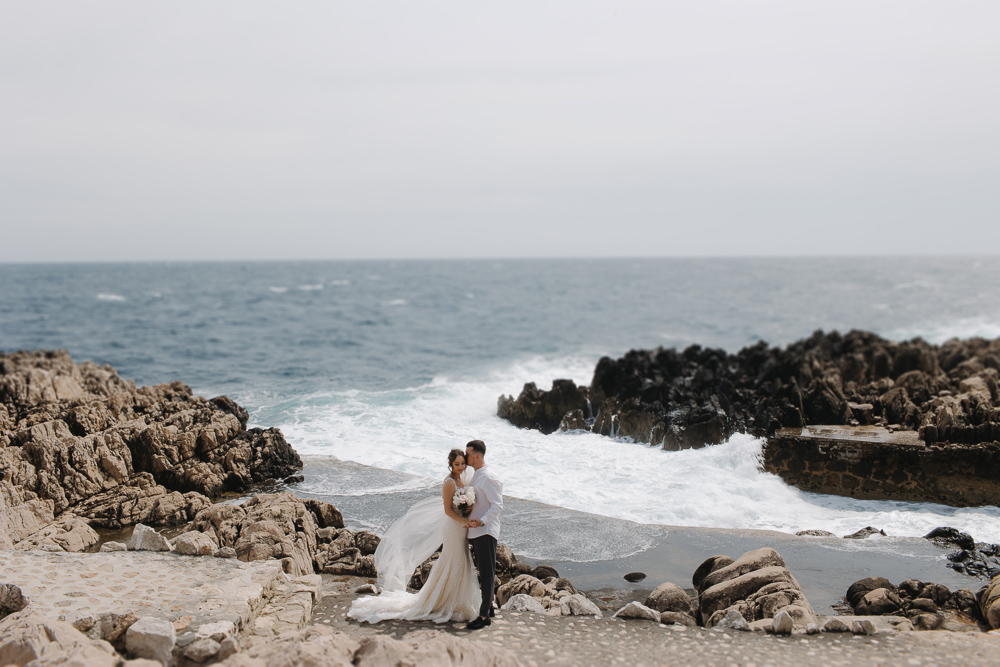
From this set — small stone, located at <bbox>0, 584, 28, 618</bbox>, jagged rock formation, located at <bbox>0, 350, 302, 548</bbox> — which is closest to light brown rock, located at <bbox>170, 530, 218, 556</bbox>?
small stone, located at <bbox>0, 584, 28, 618</bbox>

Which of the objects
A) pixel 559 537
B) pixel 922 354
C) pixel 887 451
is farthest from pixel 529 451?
pixel 922 354

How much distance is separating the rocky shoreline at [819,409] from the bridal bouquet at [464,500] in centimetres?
965

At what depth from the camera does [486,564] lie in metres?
6.75

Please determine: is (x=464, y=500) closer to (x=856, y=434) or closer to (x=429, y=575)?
(x=429, y=575)

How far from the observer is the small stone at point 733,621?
22.8 ft

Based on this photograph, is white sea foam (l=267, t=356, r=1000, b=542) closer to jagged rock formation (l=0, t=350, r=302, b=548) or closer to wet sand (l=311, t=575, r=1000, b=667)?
jagged rock formation (l=0, t=350, r=302, b=548)

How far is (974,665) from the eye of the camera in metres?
6.04

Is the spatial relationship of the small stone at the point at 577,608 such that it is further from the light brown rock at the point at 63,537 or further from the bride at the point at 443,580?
the light brown rock at the point at 63,537

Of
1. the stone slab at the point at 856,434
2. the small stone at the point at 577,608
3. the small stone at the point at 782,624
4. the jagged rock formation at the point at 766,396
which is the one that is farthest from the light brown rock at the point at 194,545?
the stone slab at the point at 856,434

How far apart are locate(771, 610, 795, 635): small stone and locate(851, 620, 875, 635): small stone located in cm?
66

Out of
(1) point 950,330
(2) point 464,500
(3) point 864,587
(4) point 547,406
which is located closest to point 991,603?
(3) point 864,587

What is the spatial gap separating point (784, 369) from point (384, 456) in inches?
510

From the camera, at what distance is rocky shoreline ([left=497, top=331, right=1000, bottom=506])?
41.7 feet

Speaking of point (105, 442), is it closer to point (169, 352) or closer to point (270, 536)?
point (270, 536)
